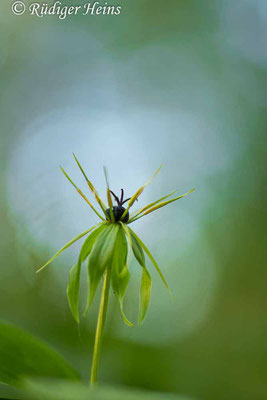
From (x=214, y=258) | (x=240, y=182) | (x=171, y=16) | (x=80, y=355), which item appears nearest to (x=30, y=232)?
(x=80, y=355)

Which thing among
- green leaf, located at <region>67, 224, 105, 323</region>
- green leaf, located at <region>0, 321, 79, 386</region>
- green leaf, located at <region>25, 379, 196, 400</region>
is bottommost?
green leaf, located at <region>25, 379, 196, 400</region>

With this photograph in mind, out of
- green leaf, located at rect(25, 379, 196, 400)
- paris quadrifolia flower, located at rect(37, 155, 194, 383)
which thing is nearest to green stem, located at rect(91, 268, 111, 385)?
paris quadrifolia flower, located at rect(37, 155, 194, 383)

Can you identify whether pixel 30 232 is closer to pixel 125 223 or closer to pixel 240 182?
pixel 240 182

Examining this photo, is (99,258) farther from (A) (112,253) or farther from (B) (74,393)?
(B) (74,393)

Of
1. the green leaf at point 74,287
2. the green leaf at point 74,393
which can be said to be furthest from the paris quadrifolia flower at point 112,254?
the green leaf at point 74,393

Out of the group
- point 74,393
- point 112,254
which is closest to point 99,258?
point 112,254

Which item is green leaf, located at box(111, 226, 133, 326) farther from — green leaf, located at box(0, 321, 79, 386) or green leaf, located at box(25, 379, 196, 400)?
green leaf, located at box(25, 379, 196, 400)

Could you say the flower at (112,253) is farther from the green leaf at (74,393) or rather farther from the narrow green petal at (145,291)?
the green leaf at (74,393)
